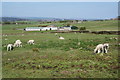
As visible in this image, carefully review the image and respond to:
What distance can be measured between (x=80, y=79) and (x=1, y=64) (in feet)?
28.1

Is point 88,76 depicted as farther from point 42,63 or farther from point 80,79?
point 42,63

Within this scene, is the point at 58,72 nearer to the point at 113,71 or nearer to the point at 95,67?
the point at 95,67

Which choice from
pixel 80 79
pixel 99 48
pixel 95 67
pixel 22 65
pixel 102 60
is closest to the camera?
pixel 80 79

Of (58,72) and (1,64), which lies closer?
(58,72)

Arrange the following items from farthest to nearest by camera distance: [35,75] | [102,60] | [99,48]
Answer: [99,48], [102,60], [35,75]

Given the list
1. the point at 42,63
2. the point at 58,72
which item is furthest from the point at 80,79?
the point at 42,63

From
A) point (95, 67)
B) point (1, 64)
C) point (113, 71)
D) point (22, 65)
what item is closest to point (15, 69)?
point (22, 65)

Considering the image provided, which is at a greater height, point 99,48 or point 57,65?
point 99,48

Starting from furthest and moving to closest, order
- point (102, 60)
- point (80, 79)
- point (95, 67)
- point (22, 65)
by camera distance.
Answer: point (102, 60) < point (22, 65) < point (95, 67) < point (80, 79)

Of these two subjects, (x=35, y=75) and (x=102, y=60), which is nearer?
(x=35, y=75)

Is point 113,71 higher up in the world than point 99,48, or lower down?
lower down

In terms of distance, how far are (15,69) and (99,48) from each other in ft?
34.9

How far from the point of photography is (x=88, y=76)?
1175cm

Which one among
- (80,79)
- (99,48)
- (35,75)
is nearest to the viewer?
(80,79)
